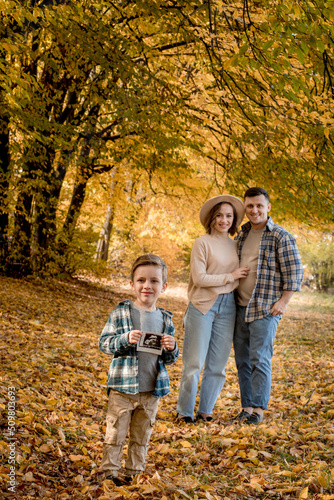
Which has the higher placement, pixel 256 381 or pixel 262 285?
pixel 262 285

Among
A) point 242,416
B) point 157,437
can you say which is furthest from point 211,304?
point 157,437

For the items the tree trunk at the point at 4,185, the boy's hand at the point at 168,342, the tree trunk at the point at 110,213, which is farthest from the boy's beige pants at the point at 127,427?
the tree trunk at the point at 110,213

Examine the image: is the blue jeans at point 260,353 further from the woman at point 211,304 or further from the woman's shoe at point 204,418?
the woman's shoe at point 204,418

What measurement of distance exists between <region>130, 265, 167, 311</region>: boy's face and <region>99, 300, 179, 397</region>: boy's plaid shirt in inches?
4.4

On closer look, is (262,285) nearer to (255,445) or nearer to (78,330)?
(255,445)

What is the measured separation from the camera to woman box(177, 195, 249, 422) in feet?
12.8

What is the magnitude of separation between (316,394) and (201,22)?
5725 millimetres

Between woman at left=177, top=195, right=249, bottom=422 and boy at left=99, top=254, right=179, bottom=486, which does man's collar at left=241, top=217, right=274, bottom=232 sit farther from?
boy at left=99, top=254, right=179, bottom=486

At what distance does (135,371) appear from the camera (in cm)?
259

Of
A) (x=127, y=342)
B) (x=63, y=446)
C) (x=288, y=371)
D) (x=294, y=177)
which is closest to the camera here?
(x=127, y=342)

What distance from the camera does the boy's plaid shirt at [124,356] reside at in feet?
8.38

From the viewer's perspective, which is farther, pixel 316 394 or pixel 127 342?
pixel 316 394

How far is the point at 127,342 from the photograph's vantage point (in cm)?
250

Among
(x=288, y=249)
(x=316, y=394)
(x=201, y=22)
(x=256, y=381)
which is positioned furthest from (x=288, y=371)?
(x=201, y=22)
